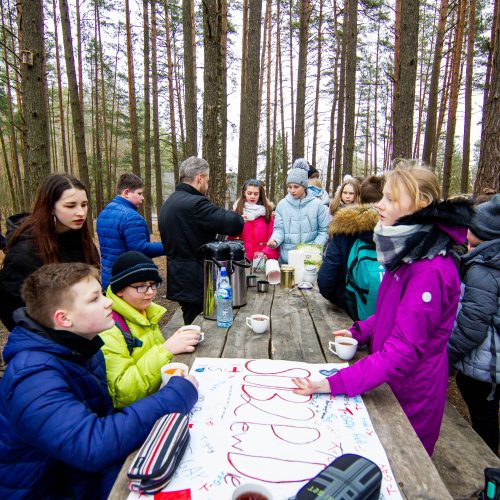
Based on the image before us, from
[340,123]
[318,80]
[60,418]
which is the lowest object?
[60,418]

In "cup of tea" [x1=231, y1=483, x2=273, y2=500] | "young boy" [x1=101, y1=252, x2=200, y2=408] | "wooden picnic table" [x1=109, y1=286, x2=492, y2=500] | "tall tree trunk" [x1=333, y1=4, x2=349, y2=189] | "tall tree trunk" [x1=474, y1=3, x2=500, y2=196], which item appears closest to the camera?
"cup of tea" [x1=231, y1=483, x2=273, y2=500]

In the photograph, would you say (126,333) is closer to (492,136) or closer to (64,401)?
(64,401)

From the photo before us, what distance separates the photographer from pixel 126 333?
1.82m

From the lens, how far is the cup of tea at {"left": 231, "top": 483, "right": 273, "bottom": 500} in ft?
3.18

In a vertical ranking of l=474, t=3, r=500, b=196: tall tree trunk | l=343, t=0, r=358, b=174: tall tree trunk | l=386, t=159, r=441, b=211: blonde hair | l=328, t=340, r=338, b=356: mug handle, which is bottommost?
l=328, t=340, r=338, b=356: mug handle

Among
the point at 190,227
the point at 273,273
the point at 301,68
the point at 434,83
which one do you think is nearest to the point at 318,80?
the point at 434,83

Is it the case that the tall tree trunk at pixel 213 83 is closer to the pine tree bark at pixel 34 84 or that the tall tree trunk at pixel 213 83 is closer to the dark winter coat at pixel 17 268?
the pine tree bark at pixel 34 84

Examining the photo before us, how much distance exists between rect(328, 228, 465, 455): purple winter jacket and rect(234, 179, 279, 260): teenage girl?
2.88m

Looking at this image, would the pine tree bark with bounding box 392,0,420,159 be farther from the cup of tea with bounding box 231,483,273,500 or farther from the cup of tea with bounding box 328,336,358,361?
the cup of tea with bounding box 231,483,273,500

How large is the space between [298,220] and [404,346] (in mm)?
3032

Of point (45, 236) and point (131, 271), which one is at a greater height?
point (45, 236)

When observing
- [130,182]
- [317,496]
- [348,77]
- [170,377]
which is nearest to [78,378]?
[170,377]

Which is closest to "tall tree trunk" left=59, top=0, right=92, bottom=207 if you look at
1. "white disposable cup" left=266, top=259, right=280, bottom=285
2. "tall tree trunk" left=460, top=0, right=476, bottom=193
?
"white disposable cup" left=266, top=259, right=280, bottom=285

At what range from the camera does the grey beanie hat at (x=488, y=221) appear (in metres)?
2.27
